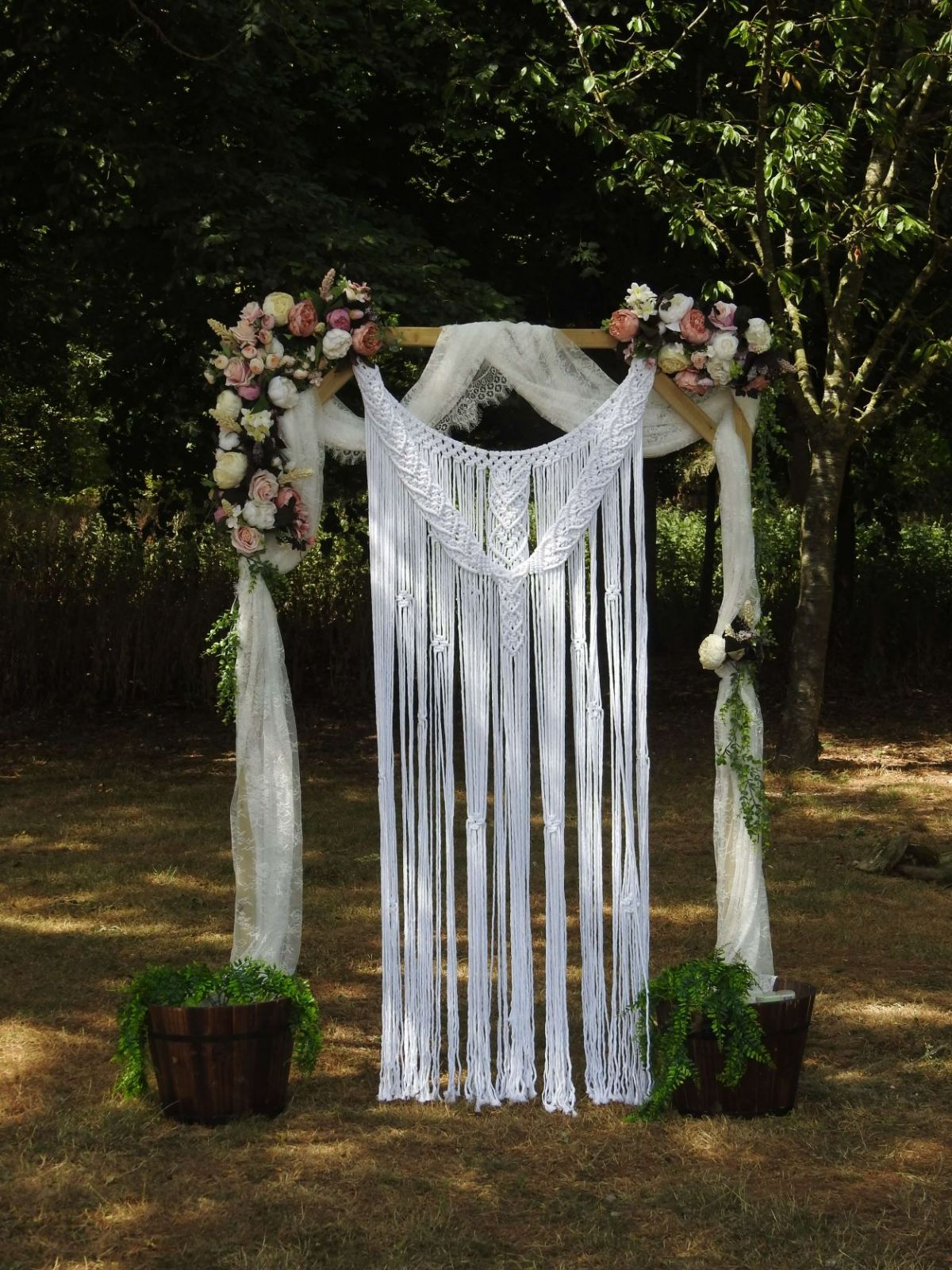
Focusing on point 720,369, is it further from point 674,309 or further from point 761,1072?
point 761,1072

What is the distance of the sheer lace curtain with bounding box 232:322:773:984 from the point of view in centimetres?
469

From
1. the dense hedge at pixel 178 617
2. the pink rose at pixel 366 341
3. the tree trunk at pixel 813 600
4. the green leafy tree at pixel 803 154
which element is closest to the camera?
the pink rose at pixel 366 341

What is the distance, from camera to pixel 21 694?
40.4 ft

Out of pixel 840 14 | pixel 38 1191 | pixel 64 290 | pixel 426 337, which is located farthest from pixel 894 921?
pixel 64 290

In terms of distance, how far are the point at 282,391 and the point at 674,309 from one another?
1.21 metres

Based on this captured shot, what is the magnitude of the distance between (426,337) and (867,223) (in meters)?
4.76

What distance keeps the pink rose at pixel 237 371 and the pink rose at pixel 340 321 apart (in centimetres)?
29

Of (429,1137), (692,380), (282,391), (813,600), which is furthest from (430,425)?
(813,600)

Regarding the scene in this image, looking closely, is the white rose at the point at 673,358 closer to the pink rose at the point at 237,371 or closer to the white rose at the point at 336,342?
the white rose at the point at 336,342

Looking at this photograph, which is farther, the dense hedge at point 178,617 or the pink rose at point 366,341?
the dense hedge at point 178,617

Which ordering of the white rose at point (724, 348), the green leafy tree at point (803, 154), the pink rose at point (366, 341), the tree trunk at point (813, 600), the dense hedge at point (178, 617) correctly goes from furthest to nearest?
the dense hedge at point (178, 617), the tree trunk at point (813, 600), the green leafy tree at point (803, 154), the pink rose at point (366, 341), the white rose at point (724, 348)

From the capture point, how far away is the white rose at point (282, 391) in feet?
15.2

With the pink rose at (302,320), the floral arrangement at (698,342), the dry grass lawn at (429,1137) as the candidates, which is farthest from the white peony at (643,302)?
the dry grass lawn at (429,1137)

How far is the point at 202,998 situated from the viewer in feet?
14.2
